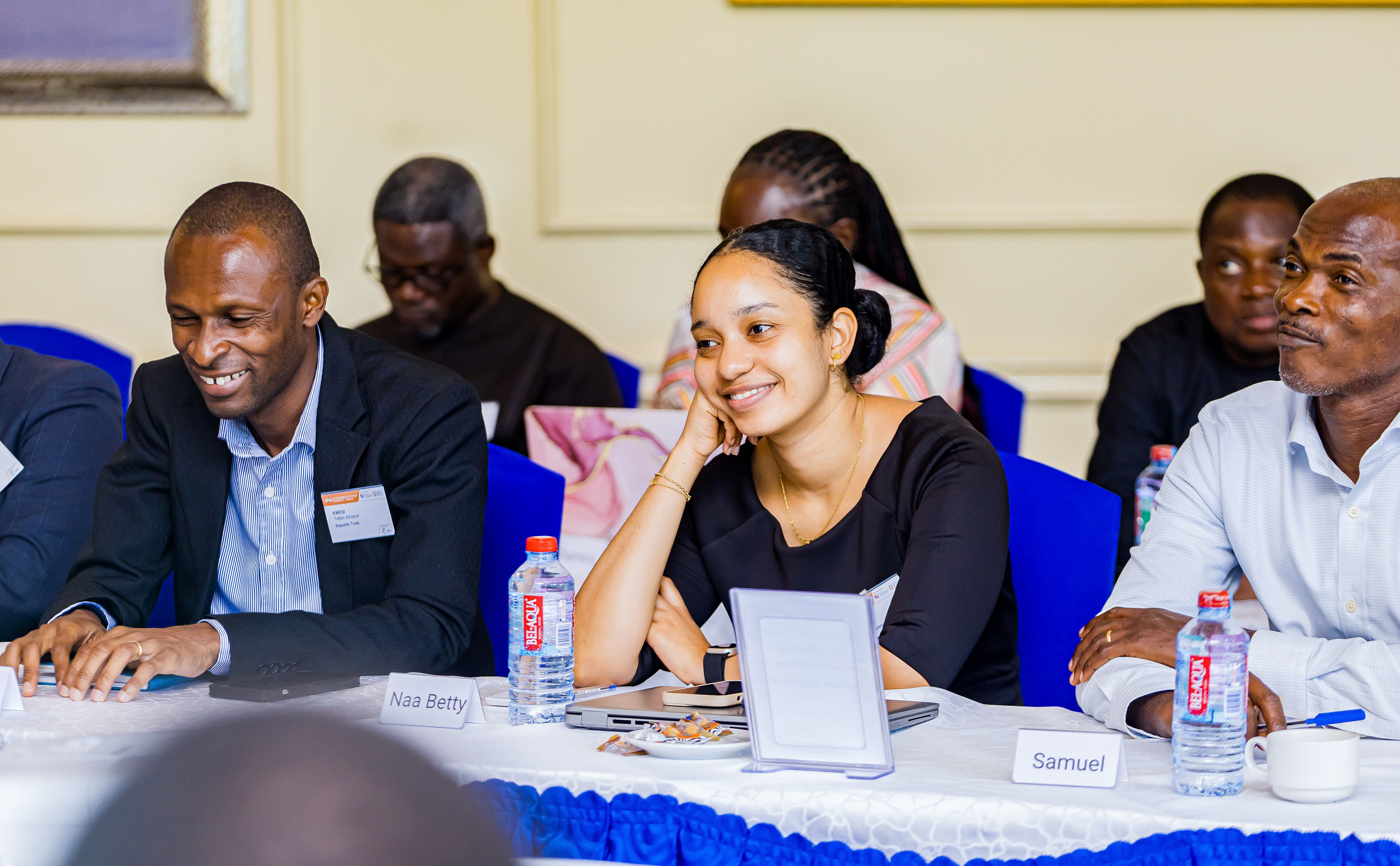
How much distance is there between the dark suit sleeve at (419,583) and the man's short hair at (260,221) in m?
0.30

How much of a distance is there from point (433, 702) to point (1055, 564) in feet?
3.23

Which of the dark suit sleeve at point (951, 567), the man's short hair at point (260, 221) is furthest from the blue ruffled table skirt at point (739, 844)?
the man's short hair at point (260, 221)

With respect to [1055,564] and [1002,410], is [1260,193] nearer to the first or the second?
[1002,410]

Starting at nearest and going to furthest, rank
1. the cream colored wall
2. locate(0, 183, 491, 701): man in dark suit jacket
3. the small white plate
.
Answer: the small white plate
locate(0, 183, 491, 701): man in dark suit jacket
the cream colored wall

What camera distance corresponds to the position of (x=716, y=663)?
1.81 m

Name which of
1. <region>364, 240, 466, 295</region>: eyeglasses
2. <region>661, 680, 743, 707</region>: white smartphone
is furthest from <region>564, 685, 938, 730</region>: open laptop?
<region>364, 240, 466, 295</region>: eyeglasses

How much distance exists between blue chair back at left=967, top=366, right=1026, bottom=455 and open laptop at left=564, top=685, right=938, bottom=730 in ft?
5.76

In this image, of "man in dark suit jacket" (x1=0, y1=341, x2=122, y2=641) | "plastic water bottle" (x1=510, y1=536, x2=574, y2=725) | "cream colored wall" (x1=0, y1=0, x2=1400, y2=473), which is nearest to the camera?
"plastic water bottle" (x1=510, y1=536, x2=574, y2=725)

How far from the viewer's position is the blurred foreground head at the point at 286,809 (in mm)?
399

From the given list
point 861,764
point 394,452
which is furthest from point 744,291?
point 861,764

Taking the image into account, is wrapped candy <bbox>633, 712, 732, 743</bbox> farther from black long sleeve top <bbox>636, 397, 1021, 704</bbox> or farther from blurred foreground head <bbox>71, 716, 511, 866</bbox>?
blurred foreground head <bbox>71, 716, 511, 866</bbox>

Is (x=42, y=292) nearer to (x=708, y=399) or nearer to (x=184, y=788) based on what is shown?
(x=708, y=399)

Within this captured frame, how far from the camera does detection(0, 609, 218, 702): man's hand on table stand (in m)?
1.73

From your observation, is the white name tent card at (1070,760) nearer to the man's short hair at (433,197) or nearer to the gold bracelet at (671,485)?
→ the gold bracelet at (671,485)
